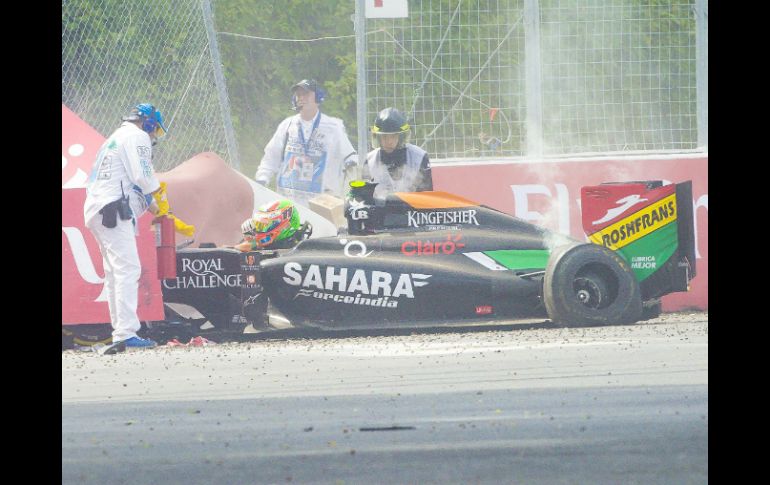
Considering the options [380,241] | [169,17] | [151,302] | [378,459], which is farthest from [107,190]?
[378,459]

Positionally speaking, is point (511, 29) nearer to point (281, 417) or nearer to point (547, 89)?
point (547, 89)

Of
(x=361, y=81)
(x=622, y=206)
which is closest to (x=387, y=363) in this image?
(x=622, y=206)

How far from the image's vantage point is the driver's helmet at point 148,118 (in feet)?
35.1

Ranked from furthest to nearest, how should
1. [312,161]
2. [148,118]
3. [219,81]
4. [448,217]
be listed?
1. [219,81]
2. [312,161]
3. [148,118]
4. [448,217]

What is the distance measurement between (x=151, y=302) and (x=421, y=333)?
2085 millimetres

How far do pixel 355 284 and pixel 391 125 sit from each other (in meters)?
1.76

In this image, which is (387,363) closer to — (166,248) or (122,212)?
(166,248)

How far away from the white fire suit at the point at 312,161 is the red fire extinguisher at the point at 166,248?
264 cm

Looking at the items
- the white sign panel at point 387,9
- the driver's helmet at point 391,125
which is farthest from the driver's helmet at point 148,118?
the white sign panel at point 387,9

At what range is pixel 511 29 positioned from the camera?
40.8 feet

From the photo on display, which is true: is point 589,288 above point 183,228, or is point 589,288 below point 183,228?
below

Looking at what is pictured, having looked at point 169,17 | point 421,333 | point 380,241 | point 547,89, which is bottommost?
point 421,333

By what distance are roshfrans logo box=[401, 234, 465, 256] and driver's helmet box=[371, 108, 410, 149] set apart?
1.42m

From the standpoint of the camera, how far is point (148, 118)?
1077 cm
